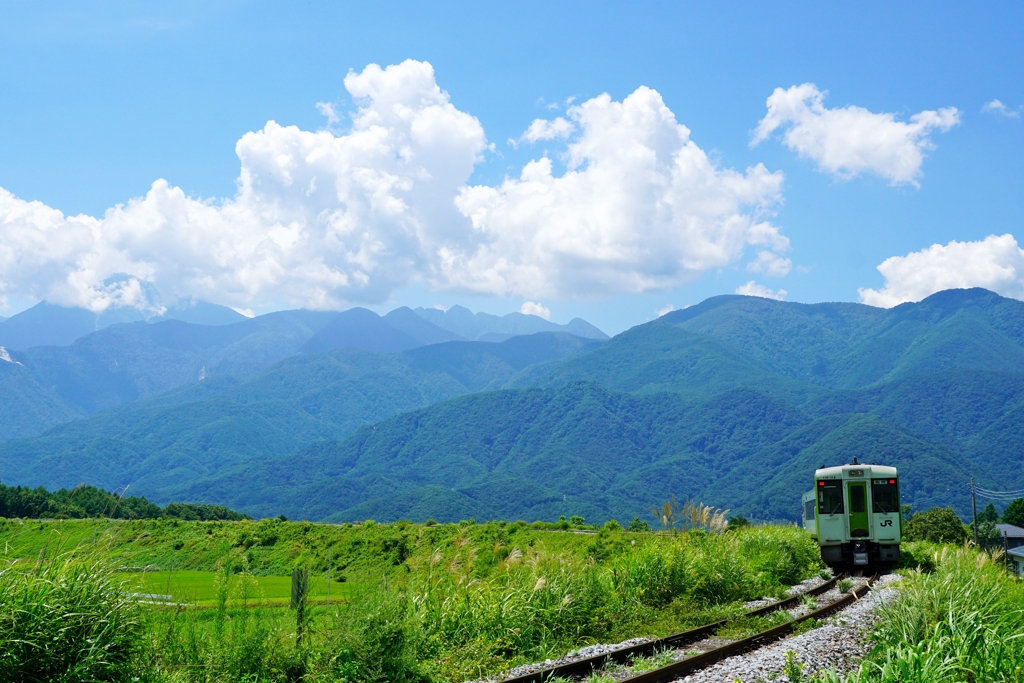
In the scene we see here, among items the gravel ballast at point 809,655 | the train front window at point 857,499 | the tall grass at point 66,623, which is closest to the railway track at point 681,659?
the gravel ballast at point 809,655

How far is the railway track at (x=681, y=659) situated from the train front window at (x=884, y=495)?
27.0 ft

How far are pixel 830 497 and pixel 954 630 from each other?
13766 mm

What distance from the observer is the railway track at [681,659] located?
25.2 ft

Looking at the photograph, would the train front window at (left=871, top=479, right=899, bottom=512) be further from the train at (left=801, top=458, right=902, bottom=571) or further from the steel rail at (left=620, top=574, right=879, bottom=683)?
the steel rail at (left=620, top=574, right=879, bottom=683)

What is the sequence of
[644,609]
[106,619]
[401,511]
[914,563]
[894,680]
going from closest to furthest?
1. [894,680]
2. [106,619]
3. [644,609]
4. [914,563]
5. [401,511]

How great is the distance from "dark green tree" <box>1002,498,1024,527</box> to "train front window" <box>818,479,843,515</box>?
A: 6151 cm

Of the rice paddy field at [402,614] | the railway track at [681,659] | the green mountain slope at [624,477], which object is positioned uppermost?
the rice paddy field at [402,614]

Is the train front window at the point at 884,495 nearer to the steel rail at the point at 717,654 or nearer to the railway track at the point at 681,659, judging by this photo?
the steel rail at the point at 717,654

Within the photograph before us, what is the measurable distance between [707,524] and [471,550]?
1125 cm

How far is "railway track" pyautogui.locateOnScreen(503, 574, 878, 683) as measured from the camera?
7.69 meters

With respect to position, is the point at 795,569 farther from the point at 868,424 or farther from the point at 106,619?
the point at 868,424

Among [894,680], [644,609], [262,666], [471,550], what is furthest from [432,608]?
[894,680]

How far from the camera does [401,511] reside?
5787 inches

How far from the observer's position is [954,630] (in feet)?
22.4
